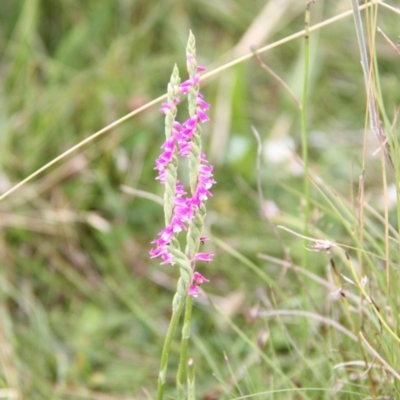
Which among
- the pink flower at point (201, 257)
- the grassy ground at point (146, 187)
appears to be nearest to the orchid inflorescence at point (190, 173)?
the pink flower at point (201, 257)

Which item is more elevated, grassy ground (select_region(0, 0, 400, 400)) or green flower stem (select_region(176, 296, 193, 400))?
grassy ground (select_region(0, 0, 400, 400))

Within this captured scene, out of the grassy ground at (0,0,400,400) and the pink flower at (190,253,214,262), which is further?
the grassy ground at (0,0,400,400)

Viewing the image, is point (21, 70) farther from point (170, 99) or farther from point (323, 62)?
point (170, 99)

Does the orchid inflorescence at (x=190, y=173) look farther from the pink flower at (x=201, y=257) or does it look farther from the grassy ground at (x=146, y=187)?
the grassy ground at (x=146, y=187)

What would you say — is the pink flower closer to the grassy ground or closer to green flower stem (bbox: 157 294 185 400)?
green flower stem (bbox: 157 294 185 400)

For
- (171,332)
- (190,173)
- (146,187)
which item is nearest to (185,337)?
(171,332)

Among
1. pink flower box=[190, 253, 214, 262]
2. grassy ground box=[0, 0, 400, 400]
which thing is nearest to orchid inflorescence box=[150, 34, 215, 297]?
pink flower box=[190, 253, 214, 262]

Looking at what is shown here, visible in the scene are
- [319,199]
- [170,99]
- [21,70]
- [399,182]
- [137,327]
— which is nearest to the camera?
[170,99]

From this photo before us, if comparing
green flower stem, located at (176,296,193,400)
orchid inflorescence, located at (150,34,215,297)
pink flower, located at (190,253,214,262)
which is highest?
orchid inflorescence, located at (150,34,215,297)

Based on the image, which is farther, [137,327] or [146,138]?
[146,138]

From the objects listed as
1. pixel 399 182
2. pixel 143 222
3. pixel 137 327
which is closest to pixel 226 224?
pixel 143 222
